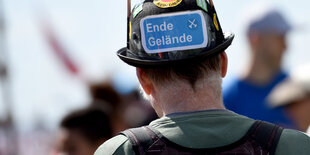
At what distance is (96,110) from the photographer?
5035mm

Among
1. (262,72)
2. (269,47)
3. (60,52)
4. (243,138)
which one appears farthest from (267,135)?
(60,52)

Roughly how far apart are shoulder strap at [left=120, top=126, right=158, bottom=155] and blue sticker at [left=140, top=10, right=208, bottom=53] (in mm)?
311

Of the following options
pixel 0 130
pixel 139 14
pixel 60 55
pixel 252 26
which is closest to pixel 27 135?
pixel 0 130

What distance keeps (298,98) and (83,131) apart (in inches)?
57.9

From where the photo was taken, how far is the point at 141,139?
255cm

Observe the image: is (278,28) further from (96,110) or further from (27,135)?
(27,135)

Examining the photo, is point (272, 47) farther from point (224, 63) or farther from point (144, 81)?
point (144, 81)

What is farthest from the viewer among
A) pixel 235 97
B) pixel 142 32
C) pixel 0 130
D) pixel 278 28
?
pixel 0 130

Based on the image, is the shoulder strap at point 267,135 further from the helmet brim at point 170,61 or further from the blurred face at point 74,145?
the blurred face at point 74,145

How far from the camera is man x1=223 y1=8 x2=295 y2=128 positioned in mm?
5316

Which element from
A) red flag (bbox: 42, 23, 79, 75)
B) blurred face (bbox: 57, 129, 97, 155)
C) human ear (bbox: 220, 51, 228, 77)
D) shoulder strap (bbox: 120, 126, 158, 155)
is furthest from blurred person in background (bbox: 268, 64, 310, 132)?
red flag (bbox: 42, 23, 79, 75)

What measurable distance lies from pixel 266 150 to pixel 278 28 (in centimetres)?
339

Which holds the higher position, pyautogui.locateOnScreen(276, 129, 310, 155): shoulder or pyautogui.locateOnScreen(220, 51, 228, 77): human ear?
pyautogui.locateOnScreen(220, 51, 228, 77): human ear

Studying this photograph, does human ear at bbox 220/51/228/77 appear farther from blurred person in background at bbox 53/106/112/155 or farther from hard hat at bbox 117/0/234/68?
blurred person in background at bbox 53/106/112/155
